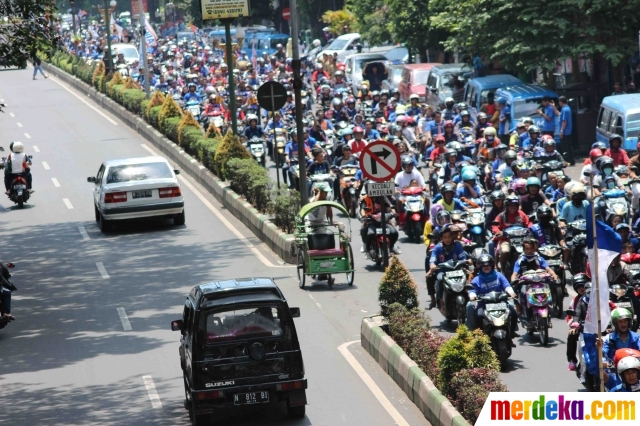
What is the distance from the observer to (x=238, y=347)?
1351cm

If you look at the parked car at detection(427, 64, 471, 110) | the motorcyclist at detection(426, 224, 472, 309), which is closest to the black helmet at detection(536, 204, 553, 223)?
the motorcyclist at detection(426, 224, 472, 309)

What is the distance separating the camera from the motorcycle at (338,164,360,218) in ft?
90.9

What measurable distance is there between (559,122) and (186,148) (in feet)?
36.6

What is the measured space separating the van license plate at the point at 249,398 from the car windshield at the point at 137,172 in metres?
14.4

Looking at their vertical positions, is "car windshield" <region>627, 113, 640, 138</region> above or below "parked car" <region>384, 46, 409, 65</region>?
below

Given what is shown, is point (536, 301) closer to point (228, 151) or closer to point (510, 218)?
point (510, 218)

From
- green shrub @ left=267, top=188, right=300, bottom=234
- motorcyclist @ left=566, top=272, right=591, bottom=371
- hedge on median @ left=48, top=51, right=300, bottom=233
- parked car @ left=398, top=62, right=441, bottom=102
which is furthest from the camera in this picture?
parked car @ left=398, top=62, right=441, bottom=102

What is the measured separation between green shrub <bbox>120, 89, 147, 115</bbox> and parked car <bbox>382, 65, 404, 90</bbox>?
869 cm

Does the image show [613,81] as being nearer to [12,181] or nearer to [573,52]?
[573,52]

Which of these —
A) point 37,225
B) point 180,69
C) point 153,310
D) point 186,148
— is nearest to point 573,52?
point 186,148

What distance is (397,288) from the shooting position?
54.2 feet

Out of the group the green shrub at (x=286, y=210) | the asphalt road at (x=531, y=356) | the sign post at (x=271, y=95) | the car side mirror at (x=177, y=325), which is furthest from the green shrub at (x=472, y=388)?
the sign post at (x=271, y=95)

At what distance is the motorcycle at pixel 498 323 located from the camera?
15641mm

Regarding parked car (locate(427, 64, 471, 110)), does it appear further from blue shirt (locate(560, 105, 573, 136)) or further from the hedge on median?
blue shirt (locate(560, 105, 573, 136))
